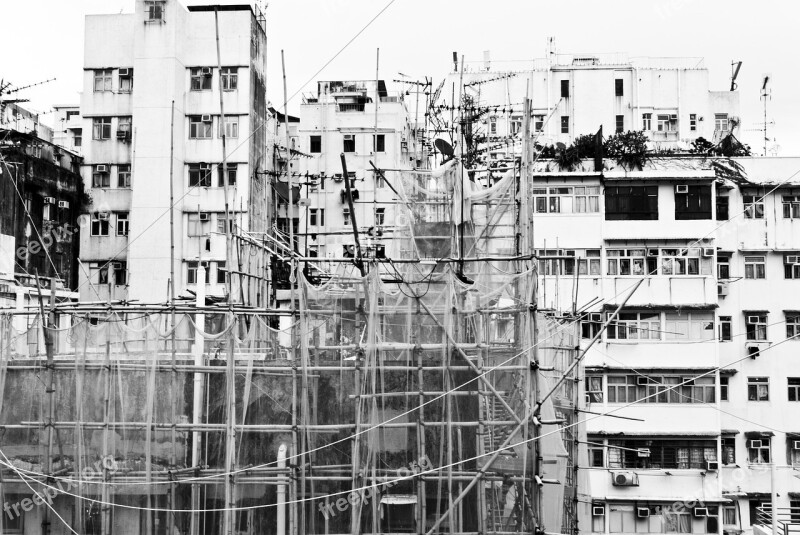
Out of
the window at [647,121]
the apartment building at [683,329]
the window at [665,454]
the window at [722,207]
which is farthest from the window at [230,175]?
the window at [722,207]

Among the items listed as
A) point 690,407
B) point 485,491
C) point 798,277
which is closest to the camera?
point 485,491

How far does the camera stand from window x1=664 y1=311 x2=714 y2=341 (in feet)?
95.2

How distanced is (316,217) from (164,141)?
9.64 m

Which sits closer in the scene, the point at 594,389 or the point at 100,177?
the point at 594,389

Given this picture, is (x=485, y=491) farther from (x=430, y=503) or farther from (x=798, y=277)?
(x=798, y=277)

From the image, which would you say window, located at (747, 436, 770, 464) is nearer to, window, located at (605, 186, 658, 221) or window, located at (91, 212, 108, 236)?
window, located at (605, 186, 658, 221)

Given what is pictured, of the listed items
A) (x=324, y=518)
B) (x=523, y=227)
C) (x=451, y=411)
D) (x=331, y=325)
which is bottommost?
(x=324, y=518)

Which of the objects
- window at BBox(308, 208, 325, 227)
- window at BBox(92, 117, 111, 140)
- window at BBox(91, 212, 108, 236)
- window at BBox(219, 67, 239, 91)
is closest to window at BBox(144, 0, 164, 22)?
window at BBox(219, 67, 239, 91)

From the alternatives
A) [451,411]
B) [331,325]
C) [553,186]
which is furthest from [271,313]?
[553,186]

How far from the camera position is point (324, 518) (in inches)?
609

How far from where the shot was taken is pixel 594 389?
2894 centimetres

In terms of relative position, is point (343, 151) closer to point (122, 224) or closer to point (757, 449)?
point (122, 224)

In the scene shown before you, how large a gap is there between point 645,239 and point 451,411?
16.1 meters

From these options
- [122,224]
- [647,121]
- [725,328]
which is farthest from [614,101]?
[122,224]
